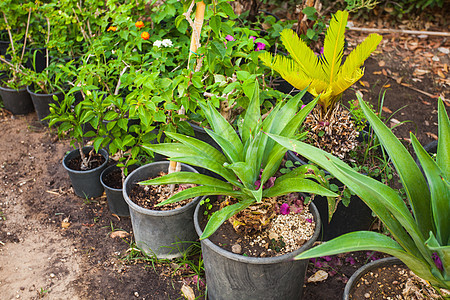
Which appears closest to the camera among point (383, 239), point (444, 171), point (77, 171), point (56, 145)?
point (383, 239)

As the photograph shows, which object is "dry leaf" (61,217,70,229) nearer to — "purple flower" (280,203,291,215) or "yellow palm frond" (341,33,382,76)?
"purple flower" (280,203,291,215)

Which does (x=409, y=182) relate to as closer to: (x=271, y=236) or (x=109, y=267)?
(x=271, y=236)

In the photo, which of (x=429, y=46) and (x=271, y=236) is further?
(x=429, y=46)

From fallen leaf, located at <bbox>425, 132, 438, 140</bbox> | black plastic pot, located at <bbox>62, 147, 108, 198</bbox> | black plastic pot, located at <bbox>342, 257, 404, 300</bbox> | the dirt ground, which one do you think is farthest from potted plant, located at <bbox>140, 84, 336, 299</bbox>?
fallen leaf, located at <bbox>425, 132, 438, 140</bbox>

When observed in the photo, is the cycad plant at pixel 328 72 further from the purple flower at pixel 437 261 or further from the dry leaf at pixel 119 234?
the dry leaf at pixel 119 234

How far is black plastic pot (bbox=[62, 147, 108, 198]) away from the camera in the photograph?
2.64 meters

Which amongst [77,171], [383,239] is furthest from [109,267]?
[383,239]

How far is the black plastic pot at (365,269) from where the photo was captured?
152cm

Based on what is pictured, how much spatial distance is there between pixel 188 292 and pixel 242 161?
0.87 metres

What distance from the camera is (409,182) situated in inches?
52.1

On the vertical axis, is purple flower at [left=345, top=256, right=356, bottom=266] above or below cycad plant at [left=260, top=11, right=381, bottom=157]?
below

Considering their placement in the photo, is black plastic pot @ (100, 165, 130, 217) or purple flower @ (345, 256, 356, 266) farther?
black plastic pot @ (100, 165, 130, 217)

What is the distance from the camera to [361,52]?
1956 millimetres

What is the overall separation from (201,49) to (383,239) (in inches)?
51.1
